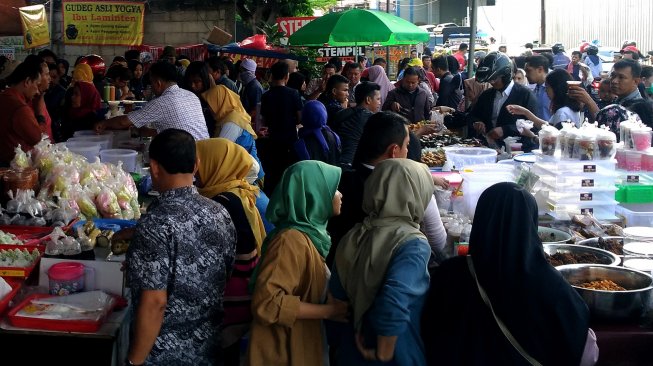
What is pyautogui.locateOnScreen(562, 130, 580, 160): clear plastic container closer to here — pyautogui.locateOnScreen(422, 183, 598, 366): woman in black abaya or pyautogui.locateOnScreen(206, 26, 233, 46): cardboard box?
pyautogui.locateOnScreen(422, 183, 598, 366): woman in black abaya

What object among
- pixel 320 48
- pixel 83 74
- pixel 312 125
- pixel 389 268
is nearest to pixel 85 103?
pixel 83 74

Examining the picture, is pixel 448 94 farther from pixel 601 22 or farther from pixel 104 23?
pixel 601 22

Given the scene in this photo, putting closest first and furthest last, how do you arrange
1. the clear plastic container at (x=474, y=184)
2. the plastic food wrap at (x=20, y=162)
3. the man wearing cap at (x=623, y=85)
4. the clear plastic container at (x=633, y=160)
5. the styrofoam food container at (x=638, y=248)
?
the styrofoam food container at (x=638, y=248), the clear plastic container at (x=474, y=184), the clear plastic container at (x=633, y=160), the plastic food wrap at (x=20, y=162), the man wearing cap at (x=623, y=85)

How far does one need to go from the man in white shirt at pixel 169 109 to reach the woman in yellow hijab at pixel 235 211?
2046 millimetres

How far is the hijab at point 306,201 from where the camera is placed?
2.85m

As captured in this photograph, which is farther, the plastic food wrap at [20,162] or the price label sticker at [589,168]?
the plastic food wrap at [20,162]

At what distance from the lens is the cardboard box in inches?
479

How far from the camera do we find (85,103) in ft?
24.0

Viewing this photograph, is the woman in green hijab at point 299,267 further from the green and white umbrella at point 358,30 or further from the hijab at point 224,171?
the green and white umbrella at point 358,30

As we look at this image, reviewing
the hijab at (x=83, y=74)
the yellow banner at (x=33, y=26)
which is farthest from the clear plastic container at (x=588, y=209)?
the yellow banner at (x=33, y=26)

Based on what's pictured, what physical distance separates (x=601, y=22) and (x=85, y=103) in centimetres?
2395

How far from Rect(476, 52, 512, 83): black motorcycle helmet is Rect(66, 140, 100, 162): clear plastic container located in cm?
386

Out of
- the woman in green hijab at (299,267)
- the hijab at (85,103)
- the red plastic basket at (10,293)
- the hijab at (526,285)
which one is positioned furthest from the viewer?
the hijab at (85,103)

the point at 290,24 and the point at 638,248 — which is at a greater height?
the point at 290,24
